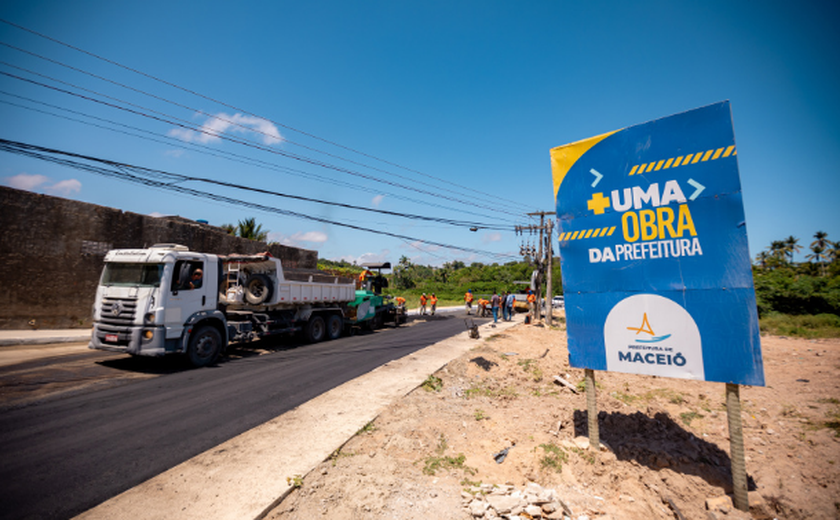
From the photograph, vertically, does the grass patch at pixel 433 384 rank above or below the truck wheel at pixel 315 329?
below

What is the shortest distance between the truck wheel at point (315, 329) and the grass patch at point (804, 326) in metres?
25.4

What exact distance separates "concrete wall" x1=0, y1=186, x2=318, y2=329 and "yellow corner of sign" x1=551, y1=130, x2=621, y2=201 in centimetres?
1753

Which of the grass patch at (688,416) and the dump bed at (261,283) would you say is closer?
the grass patch at (688,416)

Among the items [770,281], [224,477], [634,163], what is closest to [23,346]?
[224,477]

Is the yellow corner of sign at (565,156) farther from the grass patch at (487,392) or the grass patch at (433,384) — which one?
the grass patch at (433,384)

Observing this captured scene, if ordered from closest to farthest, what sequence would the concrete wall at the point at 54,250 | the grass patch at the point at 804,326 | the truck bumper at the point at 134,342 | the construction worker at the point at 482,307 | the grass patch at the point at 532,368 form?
1. the truck bumper at the point at 134,342
2. the grass patch at the point at 532,368
3. the concrete wall at the point at 54,250
4. the grass patch at the point at 804,326
5. the construction worker at the point at 482,307

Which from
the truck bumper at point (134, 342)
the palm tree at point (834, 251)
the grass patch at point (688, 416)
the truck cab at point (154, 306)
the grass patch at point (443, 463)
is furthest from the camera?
the palm tree at point (834, 251)

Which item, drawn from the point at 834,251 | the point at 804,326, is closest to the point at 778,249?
the point at 834,251

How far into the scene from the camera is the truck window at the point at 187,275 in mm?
9016

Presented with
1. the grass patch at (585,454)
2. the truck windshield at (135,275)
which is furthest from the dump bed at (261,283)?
the grass patch at (585,454)

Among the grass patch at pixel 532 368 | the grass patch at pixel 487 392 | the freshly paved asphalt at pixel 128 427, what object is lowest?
the grass patch at pixel 487 392

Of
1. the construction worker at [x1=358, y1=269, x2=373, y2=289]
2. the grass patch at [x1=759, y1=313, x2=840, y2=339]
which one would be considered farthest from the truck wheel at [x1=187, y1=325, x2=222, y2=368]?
the grass patch at [x1=759, y1=313, x2=840, y2=339]

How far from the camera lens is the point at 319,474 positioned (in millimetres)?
4156

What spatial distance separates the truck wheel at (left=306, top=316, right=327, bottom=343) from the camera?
13875 millimetres
